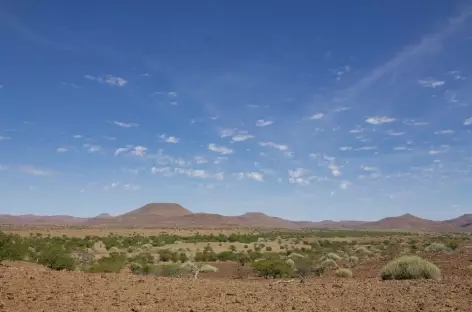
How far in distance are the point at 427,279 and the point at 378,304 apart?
6470 mm

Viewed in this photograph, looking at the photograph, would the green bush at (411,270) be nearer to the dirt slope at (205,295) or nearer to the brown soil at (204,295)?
the brown soil at (204,295)

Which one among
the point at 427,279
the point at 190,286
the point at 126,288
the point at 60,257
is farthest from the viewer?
the point at 60,257

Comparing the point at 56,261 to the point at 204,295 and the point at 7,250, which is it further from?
the point at 204,295

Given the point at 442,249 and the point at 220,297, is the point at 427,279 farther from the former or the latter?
the point at 442,249

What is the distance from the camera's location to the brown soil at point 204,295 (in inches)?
463

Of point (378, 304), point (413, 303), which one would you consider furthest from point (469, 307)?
point (378, 304)

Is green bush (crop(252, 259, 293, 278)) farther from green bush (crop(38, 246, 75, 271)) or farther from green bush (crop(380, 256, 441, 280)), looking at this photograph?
green bush (crop(38, 246, 75, 271))

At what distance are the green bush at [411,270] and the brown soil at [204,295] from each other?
5.19ft

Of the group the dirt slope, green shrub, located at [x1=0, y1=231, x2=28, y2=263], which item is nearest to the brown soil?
the dirt slope

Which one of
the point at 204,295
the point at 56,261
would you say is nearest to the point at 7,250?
the point at 56,261

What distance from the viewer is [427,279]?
691 inches

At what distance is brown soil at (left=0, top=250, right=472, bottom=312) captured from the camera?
38.6 ft

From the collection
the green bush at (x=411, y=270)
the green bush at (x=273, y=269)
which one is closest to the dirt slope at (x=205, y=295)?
the green bush at (x=411, y=270)

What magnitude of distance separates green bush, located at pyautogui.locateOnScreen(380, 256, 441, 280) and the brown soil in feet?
5.19
